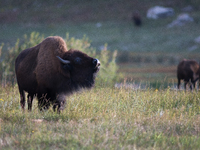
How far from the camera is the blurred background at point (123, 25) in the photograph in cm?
4888

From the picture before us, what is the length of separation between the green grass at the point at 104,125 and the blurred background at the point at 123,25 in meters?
30.4

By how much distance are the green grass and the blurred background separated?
30.4 metres

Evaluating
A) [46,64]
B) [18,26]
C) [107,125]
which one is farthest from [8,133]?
[18,26]

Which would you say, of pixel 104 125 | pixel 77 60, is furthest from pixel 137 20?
pixel 104 125

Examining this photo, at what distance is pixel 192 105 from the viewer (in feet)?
26.2

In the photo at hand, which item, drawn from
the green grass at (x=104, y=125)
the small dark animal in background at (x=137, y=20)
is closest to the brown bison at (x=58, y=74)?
the green grass at (x=104, y=125)

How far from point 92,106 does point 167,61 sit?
3560 cm

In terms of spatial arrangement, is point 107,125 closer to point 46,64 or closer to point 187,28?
point 46,64

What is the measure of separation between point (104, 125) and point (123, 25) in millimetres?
64635

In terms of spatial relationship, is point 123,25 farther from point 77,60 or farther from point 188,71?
point 77,60

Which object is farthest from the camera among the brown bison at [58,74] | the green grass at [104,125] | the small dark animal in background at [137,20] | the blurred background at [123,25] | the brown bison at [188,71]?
the small dark animal in background at [137,20]

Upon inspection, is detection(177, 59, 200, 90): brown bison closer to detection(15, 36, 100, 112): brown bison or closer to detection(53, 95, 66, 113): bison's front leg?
detection(15, 36, 100, 112): brown bison

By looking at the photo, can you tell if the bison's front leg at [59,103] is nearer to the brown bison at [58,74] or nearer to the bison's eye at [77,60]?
the brown bison at [58,74]

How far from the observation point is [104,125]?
5973mm
